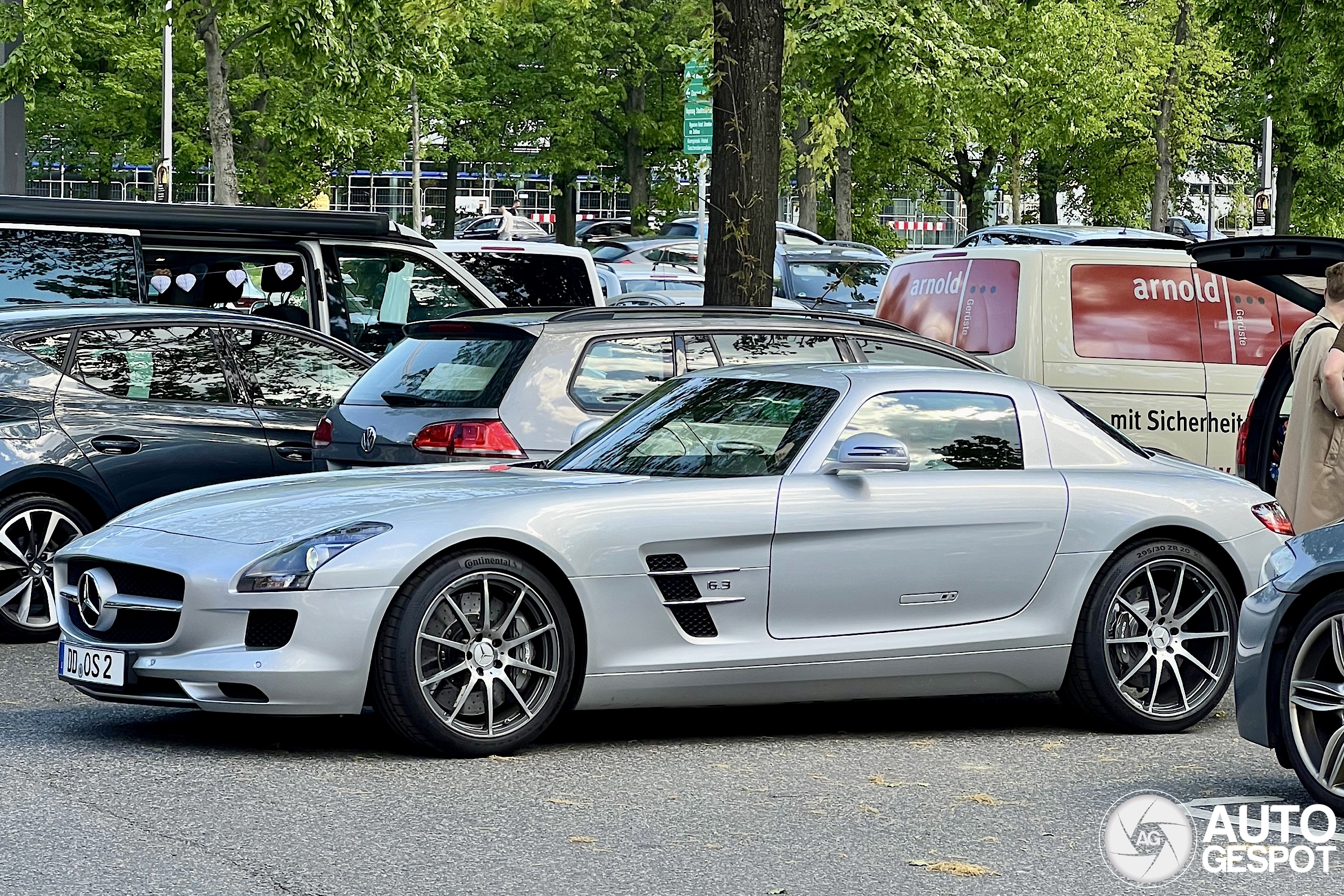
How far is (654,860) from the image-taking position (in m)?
5.43

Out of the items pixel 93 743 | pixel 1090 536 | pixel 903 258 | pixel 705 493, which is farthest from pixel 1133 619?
pixel 903 258

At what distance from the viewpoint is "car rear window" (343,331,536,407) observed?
9.57 metres

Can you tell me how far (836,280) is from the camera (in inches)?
1070

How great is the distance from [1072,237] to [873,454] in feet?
55.8

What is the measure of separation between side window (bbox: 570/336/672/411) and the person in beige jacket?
9.53 ft

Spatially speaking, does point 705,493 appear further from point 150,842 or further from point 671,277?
point 671,277

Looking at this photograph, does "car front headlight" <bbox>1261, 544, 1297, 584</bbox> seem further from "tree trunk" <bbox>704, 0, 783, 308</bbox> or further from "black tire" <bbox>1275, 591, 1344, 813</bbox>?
"tree trunk" <bbox>704, 0, 783, 308</bbox>

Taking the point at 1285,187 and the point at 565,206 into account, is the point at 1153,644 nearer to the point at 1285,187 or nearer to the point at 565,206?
the point at 1285,187

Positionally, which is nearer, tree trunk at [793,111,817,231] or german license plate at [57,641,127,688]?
german license plate at [57,641,127,688]

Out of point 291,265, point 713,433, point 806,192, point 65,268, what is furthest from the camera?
point 806,192

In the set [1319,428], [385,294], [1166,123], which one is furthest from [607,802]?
[1166,123]

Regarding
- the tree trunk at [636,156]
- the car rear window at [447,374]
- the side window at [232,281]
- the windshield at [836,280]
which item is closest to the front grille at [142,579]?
the car rear window at [447,374]

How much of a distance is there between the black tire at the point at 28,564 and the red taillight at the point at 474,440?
1.79m

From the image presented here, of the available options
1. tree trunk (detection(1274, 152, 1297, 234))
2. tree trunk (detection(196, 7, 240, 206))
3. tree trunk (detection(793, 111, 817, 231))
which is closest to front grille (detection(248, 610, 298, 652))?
tree trunk (detection(196, 7, 240, 206))
